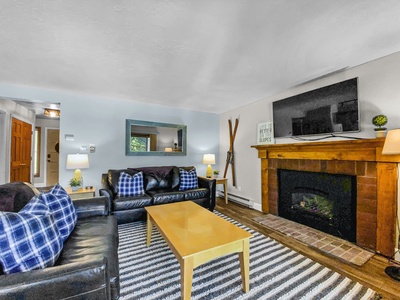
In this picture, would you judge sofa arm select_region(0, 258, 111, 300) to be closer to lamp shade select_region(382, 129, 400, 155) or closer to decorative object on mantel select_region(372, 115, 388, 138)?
lamp shade select_region(382, 129, 400, 155)

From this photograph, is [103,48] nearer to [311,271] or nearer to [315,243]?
[311,271]

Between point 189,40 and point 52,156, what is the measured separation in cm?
644

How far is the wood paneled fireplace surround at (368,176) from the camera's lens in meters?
1.96

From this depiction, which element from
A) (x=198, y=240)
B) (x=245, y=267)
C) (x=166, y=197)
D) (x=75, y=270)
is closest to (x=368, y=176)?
(x=245, y=267)

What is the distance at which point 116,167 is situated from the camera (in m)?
3.73

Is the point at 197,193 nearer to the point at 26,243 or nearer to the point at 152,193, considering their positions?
the point at 152,193

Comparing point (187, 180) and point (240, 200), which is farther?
point (240, 200)

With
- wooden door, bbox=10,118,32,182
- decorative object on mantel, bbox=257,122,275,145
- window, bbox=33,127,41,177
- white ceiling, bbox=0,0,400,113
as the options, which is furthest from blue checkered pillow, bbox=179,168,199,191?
window, bbox=33,127,41,177

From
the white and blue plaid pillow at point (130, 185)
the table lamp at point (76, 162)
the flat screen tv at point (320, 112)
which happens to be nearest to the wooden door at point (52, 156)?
the table lamp at point (76, 162)

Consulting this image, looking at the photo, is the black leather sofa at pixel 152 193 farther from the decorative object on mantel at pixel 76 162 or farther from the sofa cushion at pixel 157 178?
the decorative object on mantel at pixel 76 162

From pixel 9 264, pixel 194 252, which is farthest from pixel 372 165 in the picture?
pixel 9 264

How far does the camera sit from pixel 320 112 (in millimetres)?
2592

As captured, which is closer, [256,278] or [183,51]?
[256,278]

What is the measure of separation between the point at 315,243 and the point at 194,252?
1810mm
